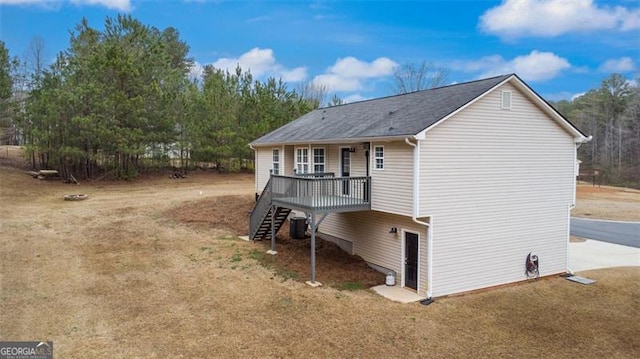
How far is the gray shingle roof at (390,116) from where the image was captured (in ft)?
40.0

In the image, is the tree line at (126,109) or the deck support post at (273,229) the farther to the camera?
the tree line at (126,109)

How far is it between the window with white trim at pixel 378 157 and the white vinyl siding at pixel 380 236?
165cm

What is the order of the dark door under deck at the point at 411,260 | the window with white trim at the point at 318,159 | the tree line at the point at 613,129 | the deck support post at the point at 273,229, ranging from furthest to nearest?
1. the tree line at the point at 613,129
2. the window with white trim at the point at 318,159
3. the deck support post at the point at 273,229
4. the dark door under deck at the point at 411,260

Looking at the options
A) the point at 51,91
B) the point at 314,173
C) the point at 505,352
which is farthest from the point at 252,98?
the point at 505,352

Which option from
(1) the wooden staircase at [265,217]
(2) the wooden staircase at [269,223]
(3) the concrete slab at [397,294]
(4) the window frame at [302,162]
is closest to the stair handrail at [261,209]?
(1) the wooden staircase at [265,217]

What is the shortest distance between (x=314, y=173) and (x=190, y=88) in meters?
26.5

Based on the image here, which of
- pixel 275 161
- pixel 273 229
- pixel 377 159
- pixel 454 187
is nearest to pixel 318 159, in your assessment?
pixel 273 229

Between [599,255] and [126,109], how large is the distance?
28620 mm

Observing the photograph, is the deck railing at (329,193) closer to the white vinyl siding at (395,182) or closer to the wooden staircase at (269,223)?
the white vinyl siding at (395,182)

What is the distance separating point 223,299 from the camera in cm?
1095

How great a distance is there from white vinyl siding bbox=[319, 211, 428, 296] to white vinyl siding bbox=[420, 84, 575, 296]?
471 mm

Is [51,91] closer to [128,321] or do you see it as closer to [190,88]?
[190,88]

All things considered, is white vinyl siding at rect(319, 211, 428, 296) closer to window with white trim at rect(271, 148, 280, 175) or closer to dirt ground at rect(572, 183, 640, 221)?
window with white trim at rect(271, 148, 280, 175)

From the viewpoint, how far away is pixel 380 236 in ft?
45.8
